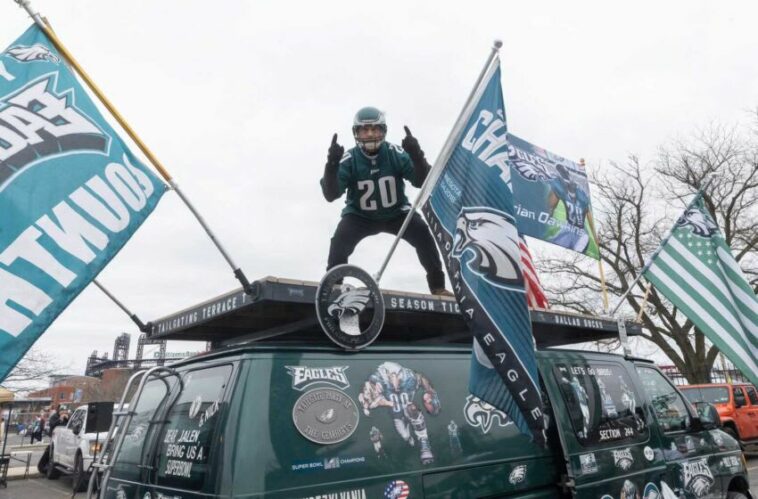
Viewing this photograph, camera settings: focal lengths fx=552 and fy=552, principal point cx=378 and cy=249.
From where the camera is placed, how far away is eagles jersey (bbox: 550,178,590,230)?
8266 mm

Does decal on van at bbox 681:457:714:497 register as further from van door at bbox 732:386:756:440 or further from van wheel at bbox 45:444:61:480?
van wheel at bbox 45:444:61:480

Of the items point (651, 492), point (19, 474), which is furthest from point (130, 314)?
point (19, 474)

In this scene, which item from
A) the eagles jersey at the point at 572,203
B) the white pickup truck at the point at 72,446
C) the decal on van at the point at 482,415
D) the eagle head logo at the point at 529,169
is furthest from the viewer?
the white pickup truck at the point at 72,446

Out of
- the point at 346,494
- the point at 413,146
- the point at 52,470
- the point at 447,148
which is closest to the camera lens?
the point at 346,494

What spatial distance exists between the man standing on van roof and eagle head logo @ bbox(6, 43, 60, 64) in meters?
1.96

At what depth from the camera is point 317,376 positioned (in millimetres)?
2719

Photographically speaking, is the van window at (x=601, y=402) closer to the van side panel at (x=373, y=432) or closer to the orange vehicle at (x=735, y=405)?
the van side panel at (x=373, y=432)

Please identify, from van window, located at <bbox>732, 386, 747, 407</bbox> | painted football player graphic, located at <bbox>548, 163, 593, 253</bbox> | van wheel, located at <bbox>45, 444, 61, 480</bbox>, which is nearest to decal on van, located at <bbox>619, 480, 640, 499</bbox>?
painted football player graphic, located at <bbox>548, 163, 593, 253</bbox>

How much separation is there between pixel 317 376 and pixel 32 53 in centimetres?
260

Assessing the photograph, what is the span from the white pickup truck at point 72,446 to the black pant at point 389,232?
8.57m

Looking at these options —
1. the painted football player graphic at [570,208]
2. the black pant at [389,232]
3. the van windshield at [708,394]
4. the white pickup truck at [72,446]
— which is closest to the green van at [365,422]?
the black pant at [389,232]

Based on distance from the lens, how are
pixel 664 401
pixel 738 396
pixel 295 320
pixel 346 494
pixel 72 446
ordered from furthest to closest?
pixel 738 396
pixel 72 446
pixel 664 401
pixel 295 320
pixel 346 494

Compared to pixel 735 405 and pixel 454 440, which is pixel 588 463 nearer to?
pixel 454 440

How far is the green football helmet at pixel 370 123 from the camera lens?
4.34 m
